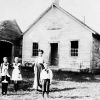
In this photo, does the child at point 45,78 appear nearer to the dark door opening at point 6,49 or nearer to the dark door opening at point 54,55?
the dark door opening at point 54,55

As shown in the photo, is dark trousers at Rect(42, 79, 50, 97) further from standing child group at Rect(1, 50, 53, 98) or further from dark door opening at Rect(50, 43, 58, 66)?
dark door opening at Rect(50, 43, 58, 66)

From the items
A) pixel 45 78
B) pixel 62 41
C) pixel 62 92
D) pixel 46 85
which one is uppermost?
pixel 62 41

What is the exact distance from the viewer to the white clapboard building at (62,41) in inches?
960

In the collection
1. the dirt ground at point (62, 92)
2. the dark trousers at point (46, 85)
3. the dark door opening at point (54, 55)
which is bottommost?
the dirt ground at point (62, 92)

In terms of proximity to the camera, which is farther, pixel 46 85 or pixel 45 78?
pixel 46 85

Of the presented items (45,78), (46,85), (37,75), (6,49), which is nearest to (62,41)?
(6,49)

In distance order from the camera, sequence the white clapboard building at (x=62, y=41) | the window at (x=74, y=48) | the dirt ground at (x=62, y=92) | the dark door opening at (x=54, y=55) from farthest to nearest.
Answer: the dark door opening at (x=54, y=55) < the window at (x=74, y=48) < the white clapboard building at (x=62, y=41) < the dirt ground at (x=62, y=92)

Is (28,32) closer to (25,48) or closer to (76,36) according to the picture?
(25,48)

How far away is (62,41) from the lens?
2564 centimetres

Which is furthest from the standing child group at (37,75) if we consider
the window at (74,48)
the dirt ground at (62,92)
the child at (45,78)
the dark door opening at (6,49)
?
the dark door opening at (6,49)

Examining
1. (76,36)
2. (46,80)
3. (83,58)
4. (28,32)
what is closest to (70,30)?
(76,36)

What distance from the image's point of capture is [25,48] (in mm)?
28094

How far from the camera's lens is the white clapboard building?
24375mm

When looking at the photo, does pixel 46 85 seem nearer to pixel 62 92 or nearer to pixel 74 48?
pixel 62 92
